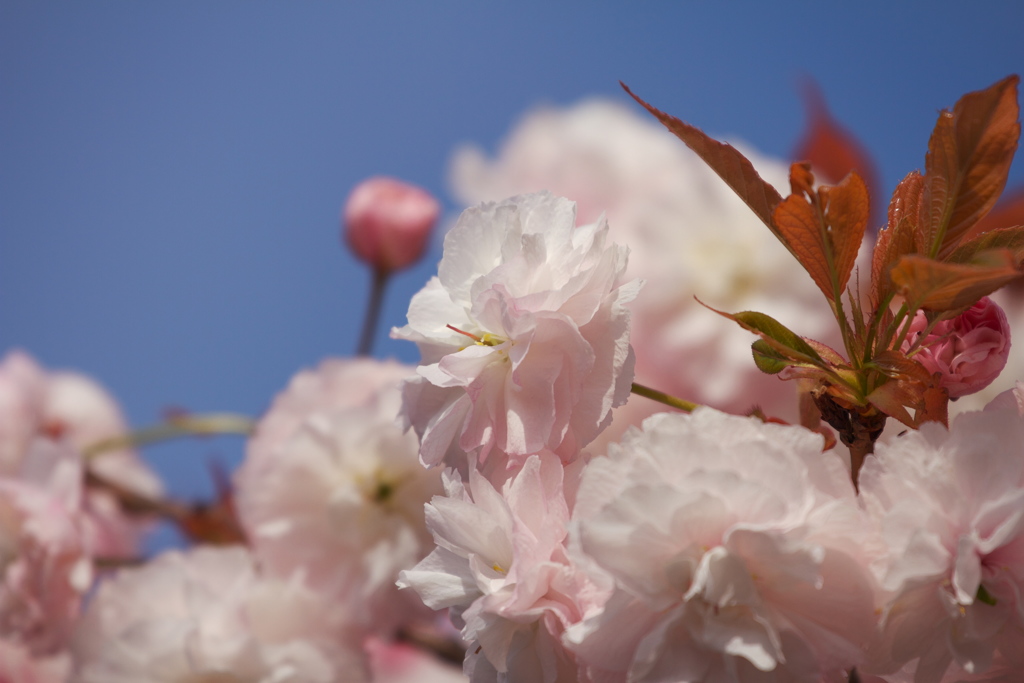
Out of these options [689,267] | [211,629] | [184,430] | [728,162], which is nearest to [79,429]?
[184,430]

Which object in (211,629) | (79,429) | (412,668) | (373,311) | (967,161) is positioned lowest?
(412,668)

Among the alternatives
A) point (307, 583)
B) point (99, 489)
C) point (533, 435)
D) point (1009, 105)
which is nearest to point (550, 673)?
point (533, 435)

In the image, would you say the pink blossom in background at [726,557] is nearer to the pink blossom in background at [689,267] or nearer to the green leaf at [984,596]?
the green leaf at [984,596]

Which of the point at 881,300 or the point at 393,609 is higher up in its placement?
the point at 881,300

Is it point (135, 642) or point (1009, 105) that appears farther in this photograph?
point (135, 642)

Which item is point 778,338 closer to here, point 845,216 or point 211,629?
point 845,216

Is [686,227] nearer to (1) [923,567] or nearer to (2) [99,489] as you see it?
(1) [923,567]

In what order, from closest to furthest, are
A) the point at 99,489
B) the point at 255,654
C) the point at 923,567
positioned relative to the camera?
1. the point at 923,567
2. the point at 255,654
3. the point at 99,489
